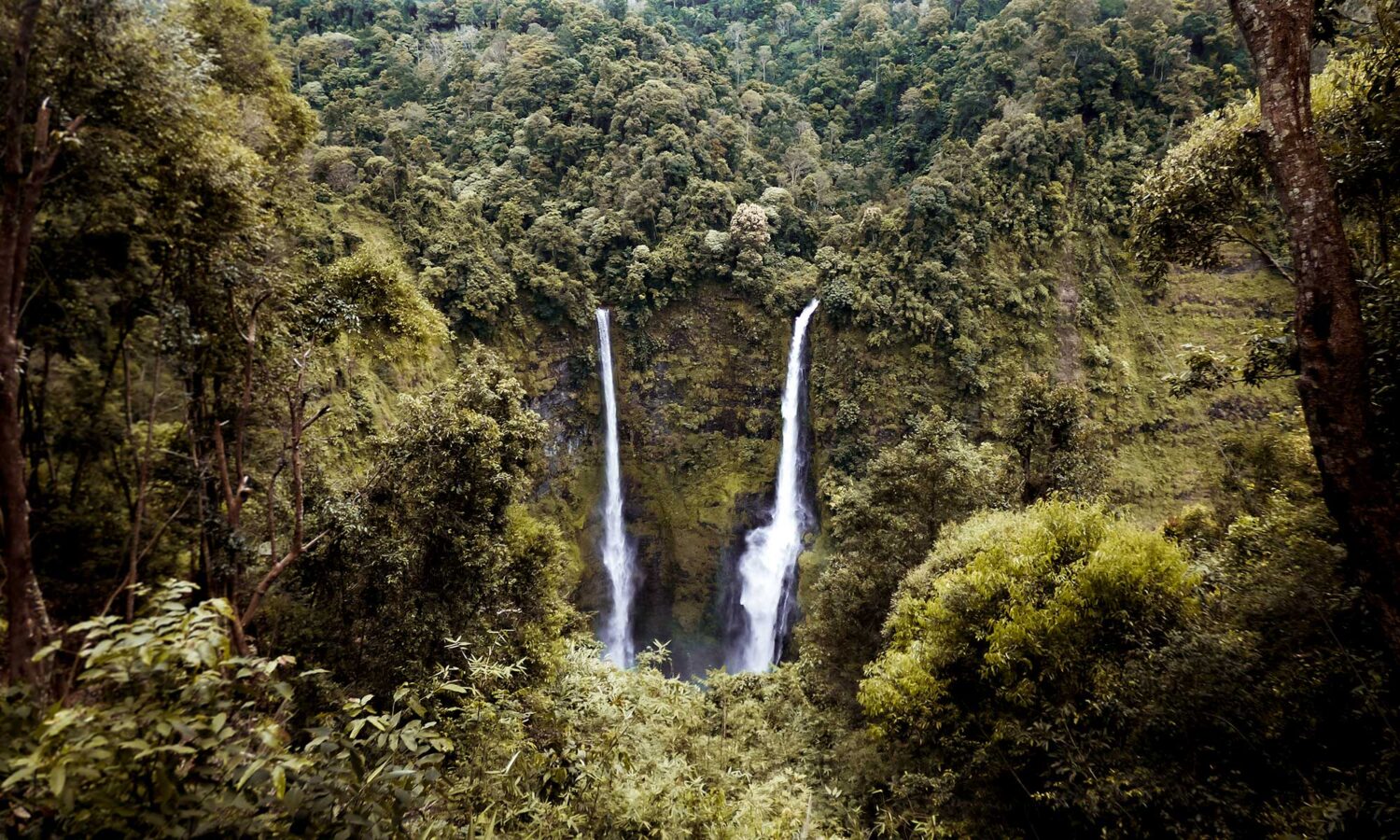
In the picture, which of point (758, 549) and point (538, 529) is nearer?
point (538, 529)

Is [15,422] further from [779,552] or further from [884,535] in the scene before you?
[779,552]

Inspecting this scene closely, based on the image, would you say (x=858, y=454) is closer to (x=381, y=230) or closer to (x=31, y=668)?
(x=381, y=230)

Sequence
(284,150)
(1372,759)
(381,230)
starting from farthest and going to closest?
(381,230) < (284,150) < (1372,759)

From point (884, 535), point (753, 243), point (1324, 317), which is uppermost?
point (753, 243)

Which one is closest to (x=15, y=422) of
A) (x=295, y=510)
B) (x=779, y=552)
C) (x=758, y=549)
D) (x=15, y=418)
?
(x=15, y=418)

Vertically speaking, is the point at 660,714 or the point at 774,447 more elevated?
the point at 774,447

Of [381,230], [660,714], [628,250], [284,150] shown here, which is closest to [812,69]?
[628,250]
